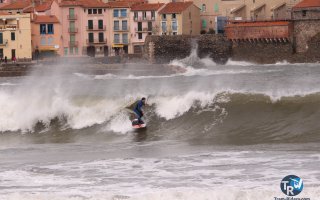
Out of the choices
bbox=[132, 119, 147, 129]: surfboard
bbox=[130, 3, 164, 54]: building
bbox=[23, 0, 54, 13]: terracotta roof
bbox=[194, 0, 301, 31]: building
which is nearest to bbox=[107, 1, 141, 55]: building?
bbox=[130, 3, 164, 54]: building

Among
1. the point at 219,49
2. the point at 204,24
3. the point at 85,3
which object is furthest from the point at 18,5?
the point at 219,49

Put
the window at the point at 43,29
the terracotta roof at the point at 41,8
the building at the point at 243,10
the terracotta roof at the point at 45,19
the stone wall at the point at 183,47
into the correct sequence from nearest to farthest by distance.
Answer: the stone wall at the point at 183,47, the building at the point at 243,10, the terracotta roof at the point at 45,19, the window at the point at 43,29, the terracotta roof at the point at 41,8

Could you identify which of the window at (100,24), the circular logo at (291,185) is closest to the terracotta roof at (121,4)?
the window at (100,24)

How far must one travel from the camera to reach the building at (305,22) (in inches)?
2827

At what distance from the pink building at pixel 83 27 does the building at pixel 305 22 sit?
690 inches

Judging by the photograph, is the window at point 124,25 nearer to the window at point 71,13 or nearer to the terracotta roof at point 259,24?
the window at point 71,13

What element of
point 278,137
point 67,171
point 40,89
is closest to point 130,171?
point 67,171

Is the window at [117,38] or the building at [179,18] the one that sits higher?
the building at [179,18]

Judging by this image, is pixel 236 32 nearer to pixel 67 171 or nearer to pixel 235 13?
pixel 235 13

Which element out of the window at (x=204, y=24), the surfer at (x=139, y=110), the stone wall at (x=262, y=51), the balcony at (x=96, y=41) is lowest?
the surfer at (x=139, y=110)

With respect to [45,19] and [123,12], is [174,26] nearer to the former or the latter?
[123,12]

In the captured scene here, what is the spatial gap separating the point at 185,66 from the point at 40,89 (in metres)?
37.0

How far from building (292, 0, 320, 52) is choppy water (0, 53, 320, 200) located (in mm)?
40979

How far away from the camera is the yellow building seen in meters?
78.9
